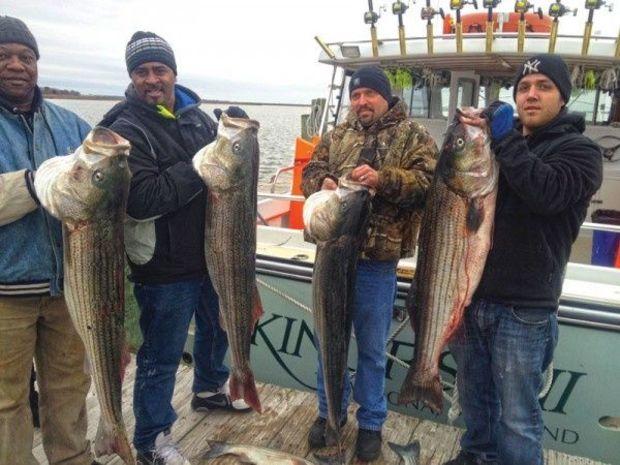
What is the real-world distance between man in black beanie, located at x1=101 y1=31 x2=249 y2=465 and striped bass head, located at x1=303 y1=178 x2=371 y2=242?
590mm

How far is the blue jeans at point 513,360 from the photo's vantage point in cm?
253

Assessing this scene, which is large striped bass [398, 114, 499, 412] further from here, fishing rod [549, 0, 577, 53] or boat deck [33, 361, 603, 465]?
fishing rod [549, 0, 577, 53]

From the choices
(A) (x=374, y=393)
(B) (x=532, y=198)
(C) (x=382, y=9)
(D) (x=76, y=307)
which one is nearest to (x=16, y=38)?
(D) (x=76, y=307)

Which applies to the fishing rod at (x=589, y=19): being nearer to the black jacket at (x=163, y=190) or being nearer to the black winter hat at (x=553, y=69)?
the black winter hat at (x=553, y=69)

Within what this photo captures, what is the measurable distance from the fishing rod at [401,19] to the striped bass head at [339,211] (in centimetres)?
390

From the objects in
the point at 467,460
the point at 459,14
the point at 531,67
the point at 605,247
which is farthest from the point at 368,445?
the point at 459,14

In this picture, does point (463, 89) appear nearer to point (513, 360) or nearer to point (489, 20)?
point (489, 20)

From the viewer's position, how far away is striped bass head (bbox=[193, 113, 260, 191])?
2.44 metres

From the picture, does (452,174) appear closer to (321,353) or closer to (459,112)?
(459,112)

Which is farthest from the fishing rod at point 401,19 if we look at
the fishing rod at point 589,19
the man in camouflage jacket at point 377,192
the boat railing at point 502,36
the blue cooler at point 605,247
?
the man in camouflage jacket at point 377,192

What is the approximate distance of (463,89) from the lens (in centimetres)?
670

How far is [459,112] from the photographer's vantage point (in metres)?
2.34

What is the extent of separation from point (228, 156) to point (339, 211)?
0.59 m

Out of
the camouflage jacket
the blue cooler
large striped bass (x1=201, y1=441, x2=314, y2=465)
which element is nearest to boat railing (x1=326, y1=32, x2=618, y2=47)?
the blue cooler
